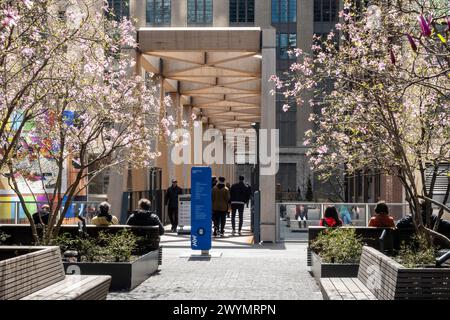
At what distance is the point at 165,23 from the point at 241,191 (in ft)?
139

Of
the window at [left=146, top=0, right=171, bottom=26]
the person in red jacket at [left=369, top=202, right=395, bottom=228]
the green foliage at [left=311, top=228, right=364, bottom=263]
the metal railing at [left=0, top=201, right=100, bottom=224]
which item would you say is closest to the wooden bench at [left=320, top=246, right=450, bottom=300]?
the green foliage at [left=311, top=228, right=364, bottom=263]

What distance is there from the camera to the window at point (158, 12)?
64438 millimetres

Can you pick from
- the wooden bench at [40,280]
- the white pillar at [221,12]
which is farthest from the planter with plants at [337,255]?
the white pillar at [221,12]

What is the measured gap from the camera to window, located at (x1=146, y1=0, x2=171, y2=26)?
64.4 m

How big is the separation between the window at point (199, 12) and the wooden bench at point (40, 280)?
57.8 m

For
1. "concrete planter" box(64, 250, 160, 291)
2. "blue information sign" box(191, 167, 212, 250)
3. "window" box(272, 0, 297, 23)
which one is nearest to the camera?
"concrete planter" box(64, 250, 160, 291)

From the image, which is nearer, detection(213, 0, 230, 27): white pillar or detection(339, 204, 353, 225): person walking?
detection(339, 204, 353, 225): person walking

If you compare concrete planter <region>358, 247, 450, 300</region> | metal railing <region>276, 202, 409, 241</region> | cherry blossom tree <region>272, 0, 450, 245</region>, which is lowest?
concrete planter <region>358, 247, 450, 300</region>

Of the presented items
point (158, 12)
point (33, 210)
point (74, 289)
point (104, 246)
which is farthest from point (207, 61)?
point (158, 12)

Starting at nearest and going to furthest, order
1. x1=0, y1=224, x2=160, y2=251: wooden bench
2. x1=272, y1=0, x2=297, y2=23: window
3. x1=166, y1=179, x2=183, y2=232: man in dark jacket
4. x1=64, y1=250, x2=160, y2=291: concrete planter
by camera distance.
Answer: x1=64, y1=250, x2=160, y2=291: concrete planter
x1=0, y1=224, x2=160, y2=251: wooden bench
x1=166, y1=179, x2=183, y2=232: man in dark jacket
x1=272, y1=0, x2=297, y2=23: window

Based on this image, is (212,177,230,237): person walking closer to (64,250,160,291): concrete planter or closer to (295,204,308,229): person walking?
(295,204,308,229): person walking

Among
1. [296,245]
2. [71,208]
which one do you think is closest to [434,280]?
[296,245]

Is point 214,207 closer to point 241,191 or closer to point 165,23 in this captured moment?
point 241,191

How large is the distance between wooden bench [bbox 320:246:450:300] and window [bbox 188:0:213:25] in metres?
58.0
